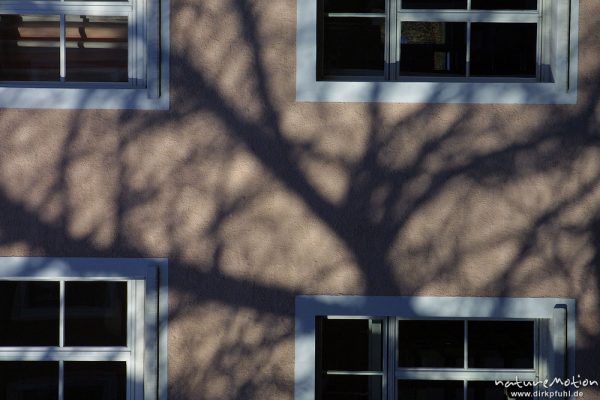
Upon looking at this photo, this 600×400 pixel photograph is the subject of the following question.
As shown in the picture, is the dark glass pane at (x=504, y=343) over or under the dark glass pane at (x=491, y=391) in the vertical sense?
over

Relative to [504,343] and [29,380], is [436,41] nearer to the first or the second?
[504,343]

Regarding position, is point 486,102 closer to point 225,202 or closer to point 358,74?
point 358,74

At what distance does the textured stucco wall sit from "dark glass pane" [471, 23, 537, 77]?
338mm

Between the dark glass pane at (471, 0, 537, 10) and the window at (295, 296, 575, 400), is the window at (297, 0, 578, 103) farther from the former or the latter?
the window at (295, 296, 575, 400)

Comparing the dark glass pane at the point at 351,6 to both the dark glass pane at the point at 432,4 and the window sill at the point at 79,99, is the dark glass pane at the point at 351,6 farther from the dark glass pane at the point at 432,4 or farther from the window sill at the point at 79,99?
the window sill at the point at 79,99

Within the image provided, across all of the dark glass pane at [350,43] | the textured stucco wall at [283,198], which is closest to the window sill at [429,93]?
the textured stucco wall at [283,198]

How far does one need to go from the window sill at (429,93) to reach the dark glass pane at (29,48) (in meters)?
1.57

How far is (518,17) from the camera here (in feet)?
21.0

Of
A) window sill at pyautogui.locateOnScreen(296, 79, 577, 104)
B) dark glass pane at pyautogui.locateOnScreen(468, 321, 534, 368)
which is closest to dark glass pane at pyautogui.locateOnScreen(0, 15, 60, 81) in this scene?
window sill at pyautogui.locateOnScreen(296, 79, 577, 104)

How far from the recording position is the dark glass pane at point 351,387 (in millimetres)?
6422

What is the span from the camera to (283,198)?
629 centimetres

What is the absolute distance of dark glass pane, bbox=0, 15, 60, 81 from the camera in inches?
252

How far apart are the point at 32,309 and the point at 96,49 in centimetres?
167

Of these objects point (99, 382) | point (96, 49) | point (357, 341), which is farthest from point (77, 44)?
point (357, 341)
